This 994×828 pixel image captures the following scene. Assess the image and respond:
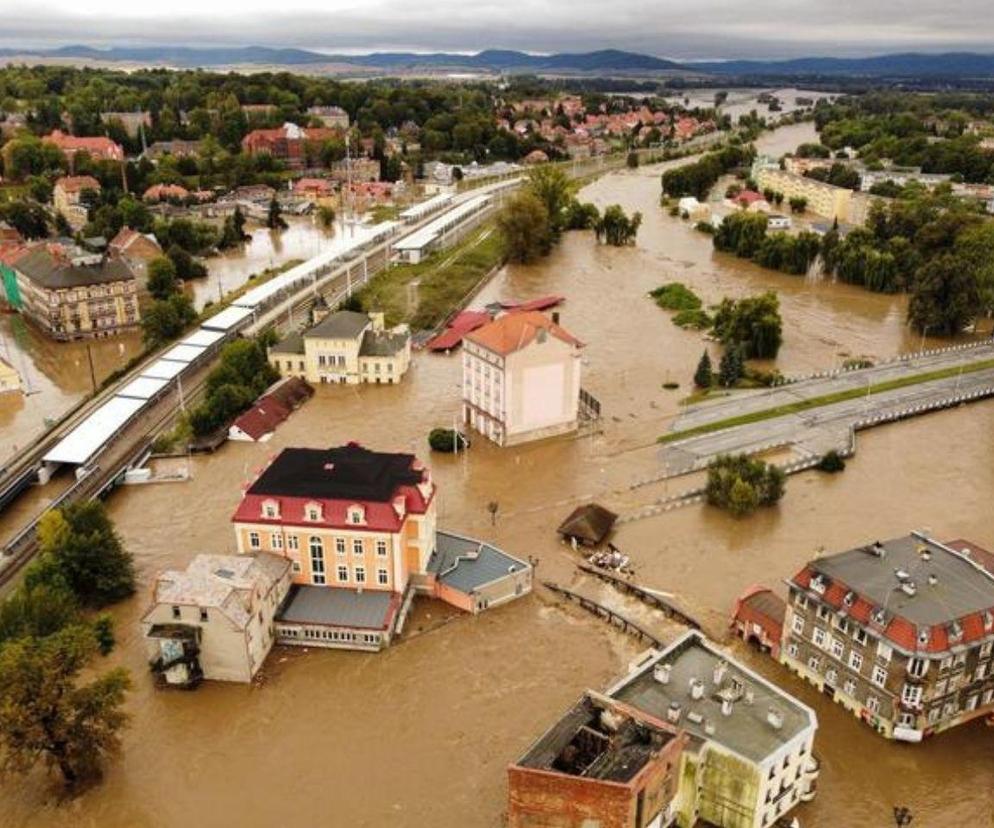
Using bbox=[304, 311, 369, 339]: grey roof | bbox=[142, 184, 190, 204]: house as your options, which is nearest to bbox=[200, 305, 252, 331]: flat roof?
bbox=[304, 311, 369, 339]: grey roof

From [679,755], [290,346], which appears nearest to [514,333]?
[290,346]

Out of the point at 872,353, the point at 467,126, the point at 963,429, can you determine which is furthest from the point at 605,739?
the point at 467,126

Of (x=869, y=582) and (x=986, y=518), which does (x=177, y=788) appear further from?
(x=986, y=518)

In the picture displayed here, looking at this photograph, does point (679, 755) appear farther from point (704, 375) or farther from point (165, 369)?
point (165, 369)

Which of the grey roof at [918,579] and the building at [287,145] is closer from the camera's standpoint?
the grey roof at [918,579]

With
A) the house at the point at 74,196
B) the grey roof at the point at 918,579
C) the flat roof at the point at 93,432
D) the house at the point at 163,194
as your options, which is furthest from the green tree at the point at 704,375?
the house at the point at 163,194

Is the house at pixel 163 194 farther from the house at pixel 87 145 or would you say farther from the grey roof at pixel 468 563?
the grey roof at pixel 468 563
